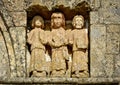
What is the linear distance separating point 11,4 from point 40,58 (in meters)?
0.73

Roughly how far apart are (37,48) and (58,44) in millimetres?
245

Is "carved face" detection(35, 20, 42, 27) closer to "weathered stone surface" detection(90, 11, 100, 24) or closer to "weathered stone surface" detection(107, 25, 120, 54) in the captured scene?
"weathered stone surface" detection(90, 11, 100, 24)

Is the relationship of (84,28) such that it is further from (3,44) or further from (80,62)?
(3,44)

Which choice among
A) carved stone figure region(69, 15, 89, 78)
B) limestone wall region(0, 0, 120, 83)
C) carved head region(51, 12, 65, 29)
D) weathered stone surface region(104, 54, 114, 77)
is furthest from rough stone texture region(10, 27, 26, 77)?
weathered stone surface region(104, 54, 114, 77)

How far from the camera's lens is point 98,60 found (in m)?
7.33

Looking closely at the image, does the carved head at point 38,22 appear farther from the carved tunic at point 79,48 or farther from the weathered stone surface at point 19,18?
the carved tunic at point 79,48

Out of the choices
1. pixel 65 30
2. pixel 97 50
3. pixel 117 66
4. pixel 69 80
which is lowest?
pixel 69 80

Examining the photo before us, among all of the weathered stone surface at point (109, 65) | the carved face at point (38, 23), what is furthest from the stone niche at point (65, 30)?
the weathered stone surface at point (109, 65)

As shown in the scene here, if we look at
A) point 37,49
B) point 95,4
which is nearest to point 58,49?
point 37,49

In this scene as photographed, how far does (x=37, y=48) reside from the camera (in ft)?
24.4

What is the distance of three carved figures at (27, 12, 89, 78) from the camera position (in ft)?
24.1

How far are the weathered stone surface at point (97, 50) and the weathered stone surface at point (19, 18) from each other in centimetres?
78

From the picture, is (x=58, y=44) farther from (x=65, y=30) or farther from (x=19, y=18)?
(x=19, y=18)

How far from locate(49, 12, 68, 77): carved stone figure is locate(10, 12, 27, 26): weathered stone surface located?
326 millimetres
